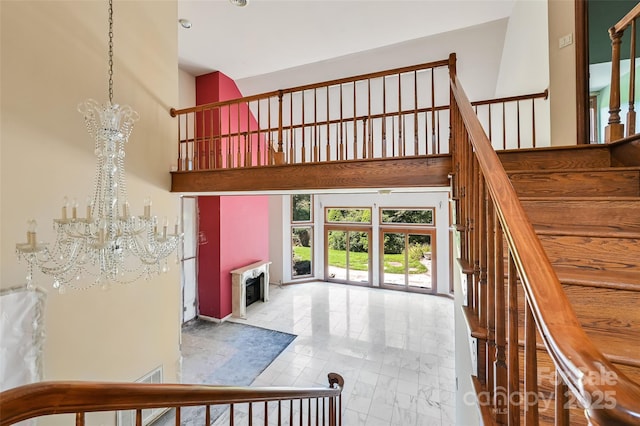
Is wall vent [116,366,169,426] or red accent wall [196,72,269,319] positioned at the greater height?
red accent wall [196,72,269,319]

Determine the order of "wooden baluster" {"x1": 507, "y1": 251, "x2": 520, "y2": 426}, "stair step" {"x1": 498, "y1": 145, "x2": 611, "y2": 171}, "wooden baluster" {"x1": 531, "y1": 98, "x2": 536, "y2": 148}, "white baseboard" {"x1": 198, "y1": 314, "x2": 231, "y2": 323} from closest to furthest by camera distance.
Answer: "wooden baluster" {"x1": 507, "y1": 251, "x2": 520, "y2": 426}, "stair step" {"x1": 498, "y1": 145, "x2": 611, "y2": 171}, "wooden baluster" {"x1": 531, "y1": 98, "x2": 536, "y2": 148}, "white baseboard" {"x1": 198, "y1": 314, "x2": 231, "y2": 323}

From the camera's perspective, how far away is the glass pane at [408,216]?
822cm

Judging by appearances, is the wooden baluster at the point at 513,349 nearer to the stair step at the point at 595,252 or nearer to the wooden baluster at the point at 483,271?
the wooden baluster at the point at 483,271

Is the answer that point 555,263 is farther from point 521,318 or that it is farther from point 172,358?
point 172,358

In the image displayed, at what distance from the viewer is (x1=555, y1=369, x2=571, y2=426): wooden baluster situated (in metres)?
0.51

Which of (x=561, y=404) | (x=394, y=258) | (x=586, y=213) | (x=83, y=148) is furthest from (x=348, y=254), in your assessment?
(x=561, y=404)

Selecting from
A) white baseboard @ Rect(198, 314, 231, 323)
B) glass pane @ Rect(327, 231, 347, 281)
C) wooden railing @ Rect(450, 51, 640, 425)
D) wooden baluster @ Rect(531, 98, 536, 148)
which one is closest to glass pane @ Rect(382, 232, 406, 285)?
glass pane @ Rect(327, 231, 347, 281)

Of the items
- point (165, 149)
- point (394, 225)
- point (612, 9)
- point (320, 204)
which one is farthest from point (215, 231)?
point (612, 9)

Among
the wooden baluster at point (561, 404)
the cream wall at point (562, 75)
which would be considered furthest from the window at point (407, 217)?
the wooden baluster at point (561, 404)

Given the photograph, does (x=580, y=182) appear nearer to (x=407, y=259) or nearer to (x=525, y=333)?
(x=525, y=333)

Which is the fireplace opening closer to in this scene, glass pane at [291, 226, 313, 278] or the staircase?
glass pane at [291, 226, 313, 278]

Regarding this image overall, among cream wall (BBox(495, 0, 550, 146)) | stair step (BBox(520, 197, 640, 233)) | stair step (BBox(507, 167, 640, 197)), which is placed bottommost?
stair step (BBox(520, 197, 640, 233))

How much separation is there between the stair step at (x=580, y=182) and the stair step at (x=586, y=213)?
0.31m

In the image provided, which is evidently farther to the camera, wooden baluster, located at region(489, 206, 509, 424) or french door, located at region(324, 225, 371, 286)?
french door, located at region(324, 225, 371, 286)
